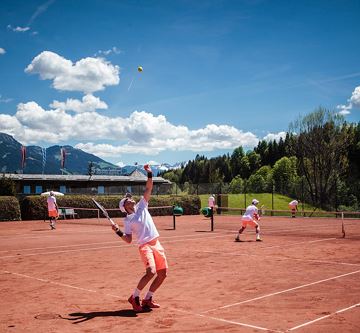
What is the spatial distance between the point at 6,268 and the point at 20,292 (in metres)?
3.30

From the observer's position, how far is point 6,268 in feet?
38.0

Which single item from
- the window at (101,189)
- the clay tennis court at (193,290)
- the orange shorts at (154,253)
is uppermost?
the window at (101,189)

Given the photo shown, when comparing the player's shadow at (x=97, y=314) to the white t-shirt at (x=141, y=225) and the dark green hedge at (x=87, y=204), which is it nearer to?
the white t-shirt at (x=141, y=225)

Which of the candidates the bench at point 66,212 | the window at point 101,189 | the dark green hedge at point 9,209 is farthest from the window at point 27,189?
the dark green hedge at point 9,209

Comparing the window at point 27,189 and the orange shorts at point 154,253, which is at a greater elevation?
the window at point 27,189

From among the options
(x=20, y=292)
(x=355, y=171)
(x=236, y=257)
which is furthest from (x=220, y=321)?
(x=355, y=171)

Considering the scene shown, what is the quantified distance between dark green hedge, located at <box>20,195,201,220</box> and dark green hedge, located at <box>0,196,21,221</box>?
0.93 metres

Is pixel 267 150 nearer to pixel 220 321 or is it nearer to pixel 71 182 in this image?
pixel 71 182

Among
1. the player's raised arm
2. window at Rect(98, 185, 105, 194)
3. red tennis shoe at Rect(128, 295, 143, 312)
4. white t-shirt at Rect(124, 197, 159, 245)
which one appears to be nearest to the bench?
window at Rect(98, 185, 105, 194)

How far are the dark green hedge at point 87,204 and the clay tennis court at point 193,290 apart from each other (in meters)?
20.1

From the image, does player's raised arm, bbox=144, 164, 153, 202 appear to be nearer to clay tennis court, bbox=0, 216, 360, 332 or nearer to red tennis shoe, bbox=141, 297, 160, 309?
red tennis shoe, bbox=141, 297, 160, 309

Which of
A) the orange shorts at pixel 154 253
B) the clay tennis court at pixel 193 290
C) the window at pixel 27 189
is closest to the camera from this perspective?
the clay tennis court at pixel 193 290

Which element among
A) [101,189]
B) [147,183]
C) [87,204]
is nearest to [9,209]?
[87,204]

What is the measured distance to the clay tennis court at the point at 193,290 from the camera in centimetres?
629
